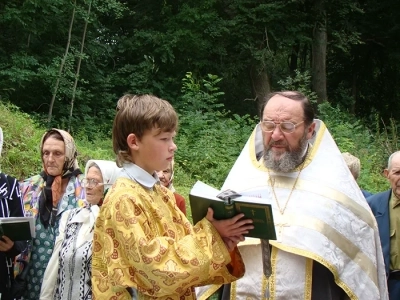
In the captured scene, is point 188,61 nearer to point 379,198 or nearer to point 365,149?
point 365,149

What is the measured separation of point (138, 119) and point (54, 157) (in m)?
2.07

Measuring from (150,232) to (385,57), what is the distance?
56.7 ft

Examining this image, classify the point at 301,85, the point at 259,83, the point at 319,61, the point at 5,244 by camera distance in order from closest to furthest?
the point at 5,244
the point at 301,85
the point at 259,83
the point at 319,61

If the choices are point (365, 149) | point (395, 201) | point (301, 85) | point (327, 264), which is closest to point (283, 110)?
point (327, 264)

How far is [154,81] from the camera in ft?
49.5

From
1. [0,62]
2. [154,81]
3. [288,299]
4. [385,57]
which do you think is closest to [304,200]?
[288,299]

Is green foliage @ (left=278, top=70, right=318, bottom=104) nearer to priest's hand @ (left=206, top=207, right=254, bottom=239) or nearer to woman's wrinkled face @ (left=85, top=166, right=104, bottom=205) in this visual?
woman's wrinkled face @ (left=85, top=166, right=104, bottom=205)

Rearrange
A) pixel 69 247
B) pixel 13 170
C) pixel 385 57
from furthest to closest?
pixel 385 57
pixel 13 170
pixel 69 247

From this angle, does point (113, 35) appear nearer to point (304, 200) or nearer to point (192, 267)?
point (304, 200)

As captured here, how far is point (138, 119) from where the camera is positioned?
8.32ft

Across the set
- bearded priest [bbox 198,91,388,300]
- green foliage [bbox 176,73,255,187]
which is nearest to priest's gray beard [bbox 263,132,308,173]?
bearded priest [bbox 198,91,388,300]

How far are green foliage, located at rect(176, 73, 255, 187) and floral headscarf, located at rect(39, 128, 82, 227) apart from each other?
561cm

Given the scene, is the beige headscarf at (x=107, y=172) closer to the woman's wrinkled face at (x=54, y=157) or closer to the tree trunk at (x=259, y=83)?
the woman's wrinkled face at (x=54, y=157)

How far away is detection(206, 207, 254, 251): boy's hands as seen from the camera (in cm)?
254
